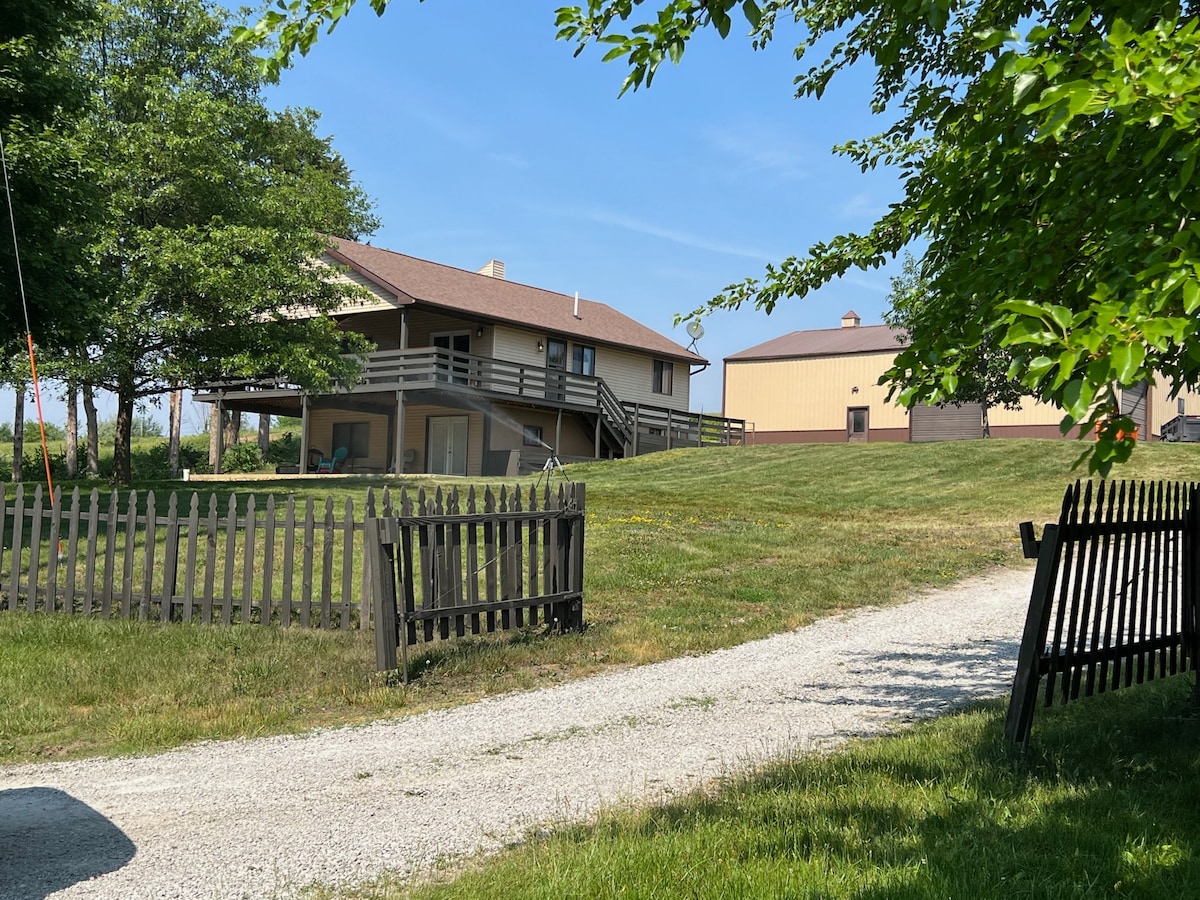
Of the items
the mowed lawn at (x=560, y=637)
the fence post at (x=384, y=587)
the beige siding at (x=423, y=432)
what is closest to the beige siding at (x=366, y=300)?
the beige siding at (x=423, y=432)

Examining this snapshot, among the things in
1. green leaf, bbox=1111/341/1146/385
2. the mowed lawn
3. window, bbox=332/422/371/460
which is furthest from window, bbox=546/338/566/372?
green leaf, bbox=1111/341/1146/385

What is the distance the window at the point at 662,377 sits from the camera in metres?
42.6

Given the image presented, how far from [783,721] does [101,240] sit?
66.6 ft

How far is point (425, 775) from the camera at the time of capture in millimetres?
5789

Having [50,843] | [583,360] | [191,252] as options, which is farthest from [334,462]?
[50,843]

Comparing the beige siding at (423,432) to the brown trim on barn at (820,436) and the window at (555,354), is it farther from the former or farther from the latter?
the brown trim on barn at (820,436)

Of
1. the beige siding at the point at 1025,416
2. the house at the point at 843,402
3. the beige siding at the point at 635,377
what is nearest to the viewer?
the beige siding at the point at 635,377

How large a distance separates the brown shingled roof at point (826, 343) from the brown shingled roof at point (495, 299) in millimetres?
5739

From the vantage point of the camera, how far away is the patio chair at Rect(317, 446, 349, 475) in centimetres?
3731

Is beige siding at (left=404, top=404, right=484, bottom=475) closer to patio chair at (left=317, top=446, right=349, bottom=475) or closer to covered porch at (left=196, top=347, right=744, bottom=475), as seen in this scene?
covered porch at (left=196, top=347, right=744, bottom=475)

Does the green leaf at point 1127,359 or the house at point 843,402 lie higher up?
the house at point 843,402

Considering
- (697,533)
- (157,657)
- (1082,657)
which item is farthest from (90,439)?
(1082,657)

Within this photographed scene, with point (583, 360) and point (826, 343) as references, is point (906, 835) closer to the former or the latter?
point (583, 360)

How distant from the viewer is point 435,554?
28.0 ft
